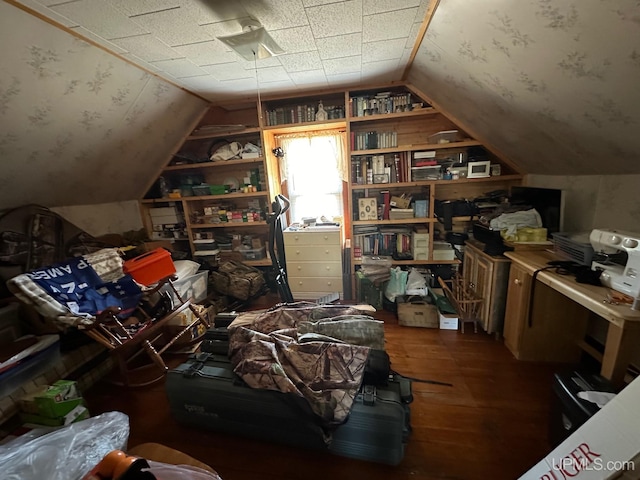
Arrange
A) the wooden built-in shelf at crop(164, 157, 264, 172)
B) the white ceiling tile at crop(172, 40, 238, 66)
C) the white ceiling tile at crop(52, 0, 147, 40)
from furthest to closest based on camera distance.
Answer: the wooden built-in shelf at crop(164, 157, 264, 172), the white ceiling tile at crop(172, 40, 238, 66), the white ceiling tile at crop(52, 0, 147, 40)

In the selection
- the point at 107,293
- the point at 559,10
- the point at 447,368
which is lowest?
the point at 447,368

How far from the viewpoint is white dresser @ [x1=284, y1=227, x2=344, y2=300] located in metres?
2.80

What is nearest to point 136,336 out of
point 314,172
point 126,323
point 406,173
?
point 126,323

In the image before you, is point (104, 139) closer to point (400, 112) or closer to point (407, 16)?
point (407, 16)

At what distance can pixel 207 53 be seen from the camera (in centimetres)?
179

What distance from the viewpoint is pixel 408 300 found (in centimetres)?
246

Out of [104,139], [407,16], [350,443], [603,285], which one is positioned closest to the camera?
[350,443]

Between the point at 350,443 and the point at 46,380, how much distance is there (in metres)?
1.95

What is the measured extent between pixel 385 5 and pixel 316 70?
861 millimetres

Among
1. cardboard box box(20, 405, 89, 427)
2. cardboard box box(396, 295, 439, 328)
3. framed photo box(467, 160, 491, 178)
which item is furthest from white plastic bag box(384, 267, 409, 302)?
cardboard box box(20, 405, 89, 427)

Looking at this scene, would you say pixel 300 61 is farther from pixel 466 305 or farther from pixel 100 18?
pixel 466 305

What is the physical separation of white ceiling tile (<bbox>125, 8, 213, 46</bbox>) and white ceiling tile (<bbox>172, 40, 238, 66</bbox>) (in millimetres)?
53

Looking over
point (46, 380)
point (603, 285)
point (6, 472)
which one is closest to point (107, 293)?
point (46, 380)

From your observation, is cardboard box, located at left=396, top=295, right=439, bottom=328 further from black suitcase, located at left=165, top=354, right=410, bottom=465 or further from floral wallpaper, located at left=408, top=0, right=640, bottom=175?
floral wallpaper, located at left=408, top=0, right=640, bottom=175
